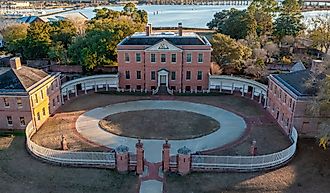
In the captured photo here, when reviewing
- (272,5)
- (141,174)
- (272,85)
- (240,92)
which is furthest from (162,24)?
(141,174)

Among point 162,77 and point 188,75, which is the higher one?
point 188,75

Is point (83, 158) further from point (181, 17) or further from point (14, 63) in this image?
point (181, 17)

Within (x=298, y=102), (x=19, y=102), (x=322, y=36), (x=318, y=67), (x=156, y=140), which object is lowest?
(x=156, y=140)

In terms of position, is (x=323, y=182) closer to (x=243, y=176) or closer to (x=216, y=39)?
(x=243, y=176)

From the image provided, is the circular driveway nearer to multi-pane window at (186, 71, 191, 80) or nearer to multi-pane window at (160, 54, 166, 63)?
multi-pane window at (186, 71, 191, 80)

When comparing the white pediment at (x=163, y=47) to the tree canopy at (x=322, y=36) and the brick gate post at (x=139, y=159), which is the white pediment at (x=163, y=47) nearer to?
the brick gate post at (x=139, y=159)

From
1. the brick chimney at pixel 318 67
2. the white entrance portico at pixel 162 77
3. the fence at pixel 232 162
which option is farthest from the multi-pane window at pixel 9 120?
the brick chimney at pixel 318 67

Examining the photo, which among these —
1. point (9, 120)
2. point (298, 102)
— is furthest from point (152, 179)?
point (9, 120)

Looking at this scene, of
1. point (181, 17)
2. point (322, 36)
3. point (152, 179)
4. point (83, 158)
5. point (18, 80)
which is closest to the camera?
point (152, 179)
